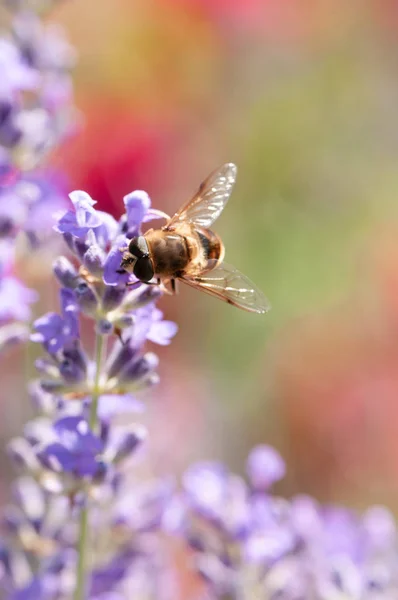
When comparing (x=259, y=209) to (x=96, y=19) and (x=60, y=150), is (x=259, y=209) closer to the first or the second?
(x=60, y=150)

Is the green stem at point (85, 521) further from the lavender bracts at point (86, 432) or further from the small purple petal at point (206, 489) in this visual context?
the small purple petal at point (206, 489)

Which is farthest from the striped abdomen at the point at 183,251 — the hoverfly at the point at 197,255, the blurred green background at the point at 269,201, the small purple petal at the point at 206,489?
the blurred green background at the point at 269,201

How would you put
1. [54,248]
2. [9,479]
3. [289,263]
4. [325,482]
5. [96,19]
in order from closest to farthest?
[54,248] → [9,479] → [325,482] → [289,263] → [96,19]

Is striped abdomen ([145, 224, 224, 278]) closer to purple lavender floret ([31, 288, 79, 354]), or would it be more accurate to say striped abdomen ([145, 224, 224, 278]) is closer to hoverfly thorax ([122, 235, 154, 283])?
hoverfly thorax ([122, 235, 154, 283])

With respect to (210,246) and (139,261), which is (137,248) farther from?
(210,246)

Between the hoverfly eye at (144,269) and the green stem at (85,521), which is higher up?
the hoverfly eye at (144,269)

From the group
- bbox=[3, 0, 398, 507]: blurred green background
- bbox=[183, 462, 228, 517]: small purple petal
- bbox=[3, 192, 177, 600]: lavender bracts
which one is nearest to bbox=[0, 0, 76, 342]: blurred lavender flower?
bbox=[3, 192, 177, 600]: lavender bracts

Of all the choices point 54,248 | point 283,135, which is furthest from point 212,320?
point 54,248
